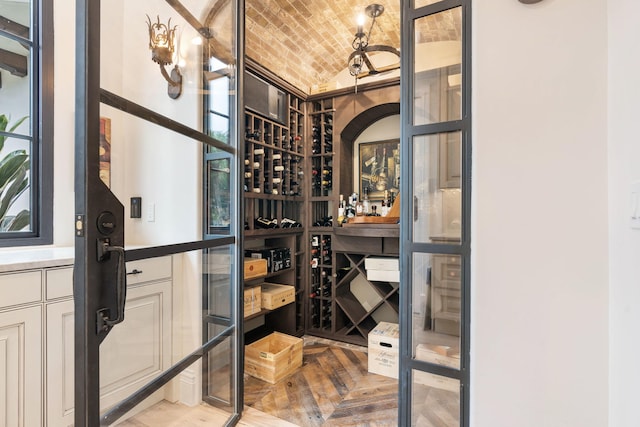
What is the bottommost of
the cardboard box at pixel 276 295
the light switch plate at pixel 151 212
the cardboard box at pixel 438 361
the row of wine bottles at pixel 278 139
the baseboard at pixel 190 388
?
the baseboard at pixel 190 388

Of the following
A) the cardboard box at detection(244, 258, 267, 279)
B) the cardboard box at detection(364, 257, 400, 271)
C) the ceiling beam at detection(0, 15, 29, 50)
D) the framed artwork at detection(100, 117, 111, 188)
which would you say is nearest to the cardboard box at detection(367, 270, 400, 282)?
the cardboard box at detection(364, 257, 400, 271)

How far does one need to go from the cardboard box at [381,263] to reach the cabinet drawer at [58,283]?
2047 mm

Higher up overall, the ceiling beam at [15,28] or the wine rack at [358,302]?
the ceiling beam at [15,28]

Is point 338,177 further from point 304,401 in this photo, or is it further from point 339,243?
point 304,401

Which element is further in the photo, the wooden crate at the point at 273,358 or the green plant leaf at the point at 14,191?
the wooden crate at the point at 273,358

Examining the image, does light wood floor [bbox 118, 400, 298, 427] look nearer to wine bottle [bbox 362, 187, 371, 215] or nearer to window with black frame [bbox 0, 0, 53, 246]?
window with black frame [bbox 0, 0, 53, 246]

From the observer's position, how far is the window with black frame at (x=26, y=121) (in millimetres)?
1615

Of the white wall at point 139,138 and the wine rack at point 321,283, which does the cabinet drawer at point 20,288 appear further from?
the wine rack at point 321,283

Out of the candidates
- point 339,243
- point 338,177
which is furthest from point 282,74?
point 339,243

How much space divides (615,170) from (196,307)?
180cm

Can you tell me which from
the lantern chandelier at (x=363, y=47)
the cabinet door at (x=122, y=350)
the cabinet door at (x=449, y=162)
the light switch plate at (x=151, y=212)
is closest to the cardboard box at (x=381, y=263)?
the cabinet door at (x=449, y=162)

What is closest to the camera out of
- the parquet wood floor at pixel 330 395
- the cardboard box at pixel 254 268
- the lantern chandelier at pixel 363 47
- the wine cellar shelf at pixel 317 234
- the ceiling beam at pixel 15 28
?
Answer: the ceiling beam at pixel 15 28

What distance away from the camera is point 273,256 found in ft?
8.64

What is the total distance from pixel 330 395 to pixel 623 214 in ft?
6.19
